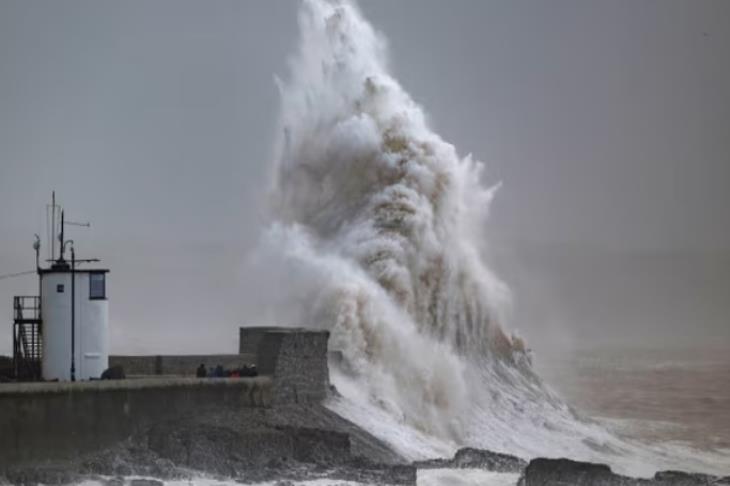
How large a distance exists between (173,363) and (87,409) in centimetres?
353

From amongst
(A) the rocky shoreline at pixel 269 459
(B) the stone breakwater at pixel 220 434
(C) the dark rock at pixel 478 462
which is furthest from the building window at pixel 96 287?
(C) the dark rock at pixel 478 462

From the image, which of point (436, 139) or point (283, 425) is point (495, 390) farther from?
point (283, 425)

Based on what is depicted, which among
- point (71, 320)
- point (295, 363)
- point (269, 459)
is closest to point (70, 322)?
point (71, 320)

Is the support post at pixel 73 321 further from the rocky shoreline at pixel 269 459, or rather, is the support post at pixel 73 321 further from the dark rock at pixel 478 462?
the dark rock at pixel 478 462

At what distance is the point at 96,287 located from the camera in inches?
811

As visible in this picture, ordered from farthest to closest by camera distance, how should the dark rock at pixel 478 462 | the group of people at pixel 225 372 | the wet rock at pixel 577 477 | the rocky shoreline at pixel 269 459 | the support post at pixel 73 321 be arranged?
the group of people at pixel 225 372 → the dark rock at pixel 478 462 → the wet rock at pixel 577 477 → the support post at pixel 73 321 → the rocky shoreline at pixel 269 459

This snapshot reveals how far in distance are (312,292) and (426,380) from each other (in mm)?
2456

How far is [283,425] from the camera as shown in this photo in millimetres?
20875

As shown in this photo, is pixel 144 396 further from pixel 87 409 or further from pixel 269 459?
pixel 269 459

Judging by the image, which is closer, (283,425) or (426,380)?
(283,425)

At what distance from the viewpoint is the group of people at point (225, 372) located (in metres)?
21.9

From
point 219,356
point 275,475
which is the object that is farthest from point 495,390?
point 275,475

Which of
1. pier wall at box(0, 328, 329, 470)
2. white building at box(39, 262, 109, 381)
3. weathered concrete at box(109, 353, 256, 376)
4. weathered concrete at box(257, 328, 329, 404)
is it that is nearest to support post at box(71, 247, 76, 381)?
white building at box(39, 262, 109, 381)

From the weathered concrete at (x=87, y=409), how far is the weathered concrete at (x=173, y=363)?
1.92 metres
